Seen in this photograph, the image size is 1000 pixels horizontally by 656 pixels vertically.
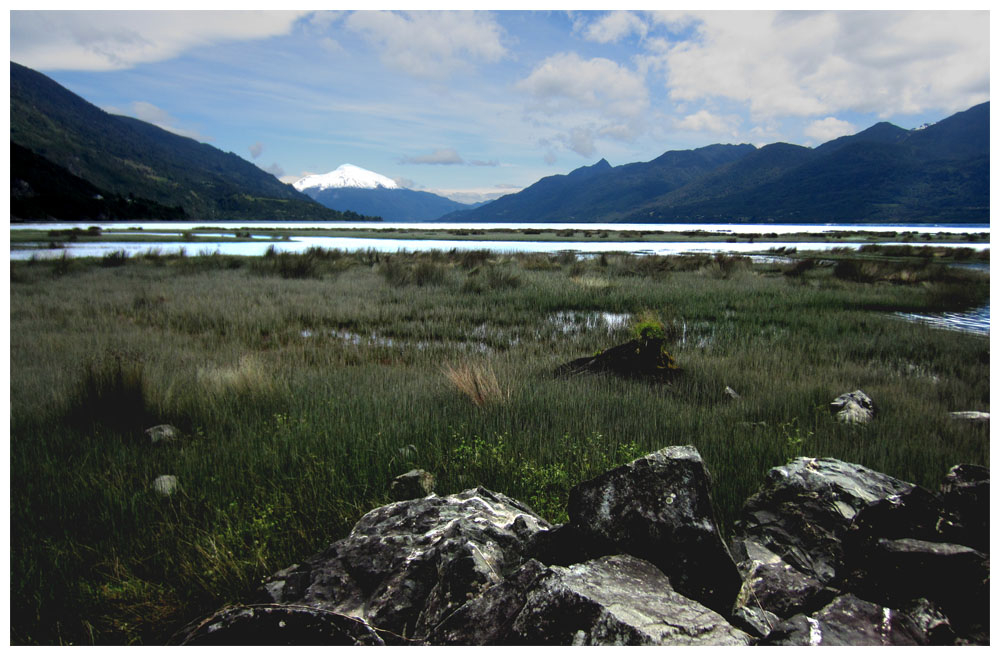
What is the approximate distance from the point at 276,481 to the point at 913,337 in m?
11.2

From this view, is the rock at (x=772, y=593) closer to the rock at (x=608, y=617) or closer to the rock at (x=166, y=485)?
the rock at (x=608, y=617)

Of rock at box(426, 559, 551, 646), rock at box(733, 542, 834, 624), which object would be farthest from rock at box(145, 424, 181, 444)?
rock at box(733, 542, 834, 624)

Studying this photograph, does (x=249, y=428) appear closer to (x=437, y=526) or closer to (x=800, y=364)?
(x=437, y=526)

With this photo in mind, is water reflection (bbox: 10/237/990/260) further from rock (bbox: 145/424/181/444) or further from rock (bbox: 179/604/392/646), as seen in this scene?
rock (bbox: 179/604/392/646)

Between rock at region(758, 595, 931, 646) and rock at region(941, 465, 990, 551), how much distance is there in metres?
0.69

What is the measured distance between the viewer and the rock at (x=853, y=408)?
4.85 metres

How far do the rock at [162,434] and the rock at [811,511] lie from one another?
466 cm

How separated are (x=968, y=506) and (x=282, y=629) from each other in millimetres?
3391

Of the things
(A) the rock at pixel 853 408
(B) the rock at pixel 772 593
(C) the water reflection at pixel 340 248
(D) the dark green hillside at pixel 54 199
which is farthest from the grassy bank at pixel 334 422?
(D) the dark green hillside at pixel 54 199

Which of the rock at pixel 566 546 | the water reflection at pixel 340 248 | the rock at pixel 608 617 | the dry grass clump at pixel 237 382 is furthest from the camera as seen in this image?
the water reflection at pixel 340 248

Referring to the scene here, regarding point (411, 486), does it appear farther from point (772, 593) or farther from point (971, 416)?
point (971, 416)

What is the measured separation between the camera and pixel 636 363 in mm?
6594

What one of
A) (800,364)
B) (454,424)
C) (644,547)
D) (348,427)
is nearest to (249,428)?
(348,427)
